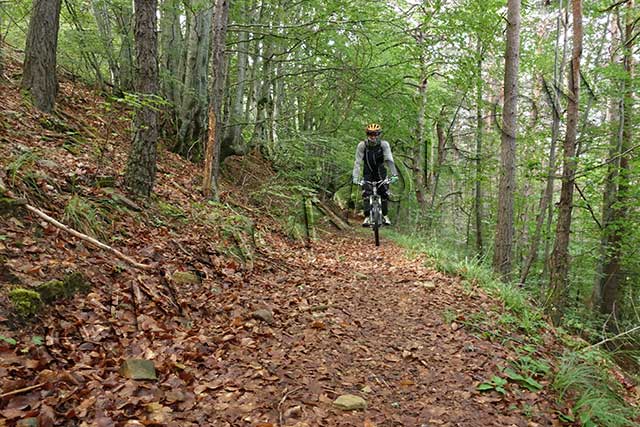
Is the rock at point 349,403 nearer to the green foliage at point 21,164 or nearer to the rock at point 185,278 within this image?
the rock at point 185,278

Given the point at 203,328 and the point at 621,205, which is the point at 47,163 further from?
the point at 621,205

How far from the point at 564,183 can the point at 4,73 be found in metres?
10.7

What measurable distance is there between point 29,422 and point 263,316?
2263mm

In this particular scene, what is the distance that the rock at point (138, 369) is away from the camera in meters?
2.74

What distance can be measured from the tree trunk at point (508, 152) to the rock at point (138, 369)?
22.0ft

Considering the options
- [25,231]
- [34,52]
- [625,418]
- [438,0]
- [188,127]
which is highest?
[438,0]

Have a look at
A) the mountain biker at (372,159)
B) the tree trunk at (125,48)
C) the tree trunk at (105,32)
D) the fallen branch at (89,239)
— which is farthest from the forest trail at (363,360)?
the tree trunk at (105,32)

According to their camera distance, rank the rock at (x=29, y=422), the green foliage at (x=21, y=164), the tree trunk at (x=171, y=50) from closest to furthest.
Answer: the rock at (x=29, y=422) → the green foliage at (x=21, y=164) → the tree trunk at (x=171, y=50)

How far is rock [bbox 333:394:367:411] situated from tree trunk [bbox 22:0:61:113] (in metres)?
6.86

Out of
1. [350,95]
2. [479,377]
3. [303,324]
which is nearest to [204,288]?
[303,324]

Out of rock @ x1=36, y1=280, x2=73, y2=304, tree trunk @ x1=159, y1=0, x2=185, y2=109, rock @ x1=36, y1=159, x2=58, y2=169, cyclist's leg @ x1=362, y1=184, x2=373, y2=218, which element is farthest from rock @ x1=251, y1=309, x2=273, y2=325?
tree trunk @ x1=159, y1=0, x2=185, y2=109

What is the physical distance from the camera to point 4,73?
7.12 metres

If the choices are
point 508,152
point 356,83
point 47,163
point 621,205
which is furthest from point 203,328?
point 621,205

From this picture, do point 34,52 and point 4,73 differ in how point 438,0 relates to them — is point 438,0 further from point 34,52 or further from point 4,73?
point 4,73
